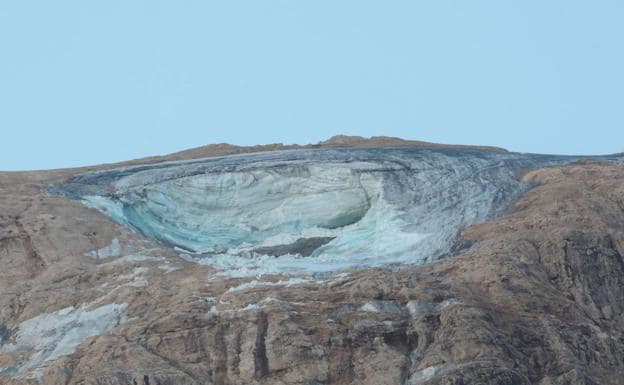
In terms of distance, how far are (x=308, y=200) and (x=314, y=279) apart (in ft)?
30.1

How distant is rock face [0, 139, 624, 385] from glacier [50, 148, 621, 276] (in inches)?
3.0

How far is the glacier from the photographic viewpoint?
39062mm

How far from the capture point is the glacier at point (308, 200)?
128 feet

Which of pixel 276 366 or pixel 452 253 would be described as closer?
pixel 276 366

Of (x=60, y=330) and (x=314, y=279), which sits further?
(x=314, y=279)

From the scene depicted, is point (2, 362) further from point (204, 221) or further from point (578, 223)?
point (578, 223)

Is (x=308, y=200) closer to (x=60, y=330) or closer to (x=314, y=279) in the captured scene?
(x=314, y=279)

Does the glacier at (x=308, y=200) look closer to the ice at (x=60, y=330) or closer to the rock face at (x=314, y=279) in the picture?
the rock face at (x=314, y=279)

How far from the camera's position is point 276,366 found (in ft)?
97.2

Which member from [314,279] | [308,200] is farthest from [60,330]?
[308,200]

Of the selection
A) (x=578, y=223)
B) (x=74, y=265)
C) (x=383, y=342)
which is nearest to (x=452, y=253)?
(x=578, y=223)

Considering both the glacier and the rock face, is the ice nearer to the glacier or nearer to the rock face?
the rock face

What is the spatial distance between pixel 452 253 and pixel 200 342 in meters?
8.88

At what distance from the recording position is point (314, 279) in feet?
109
